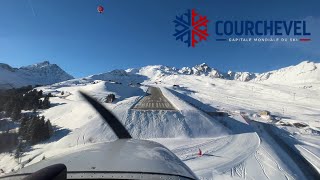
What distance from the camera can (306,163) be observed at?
4044cm

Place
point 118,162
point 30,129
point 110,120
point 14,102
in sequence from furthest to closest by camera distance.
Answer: point 30,129
point 14,102
point 110,120
point 118,162

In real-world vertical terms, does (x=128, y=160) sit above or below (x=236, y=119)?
above

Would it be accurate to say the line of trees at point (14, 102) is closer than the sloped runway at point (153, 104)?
Yes

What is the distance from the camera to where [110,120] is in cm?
667

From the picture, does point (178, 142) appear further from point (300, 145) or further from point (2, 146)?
point (2, 146)

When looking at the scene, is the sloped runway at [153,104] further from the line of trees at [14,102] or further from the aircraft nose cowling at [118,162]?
the aircraft nose cowling at [118,162]

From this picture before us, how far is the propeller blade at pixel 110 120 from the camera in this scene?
6.47 meters

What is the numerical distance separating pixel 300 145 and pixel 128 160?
51.6 meters

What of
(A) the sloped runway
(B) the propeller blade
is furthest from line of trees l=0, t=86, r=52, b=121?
(A) the sloped runway

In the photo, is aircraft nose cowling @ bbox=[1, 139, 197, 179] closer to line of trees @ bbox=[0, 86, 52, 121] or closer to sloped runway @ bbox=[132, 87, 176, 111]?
line of trees @ bbox=[0, 86, 52, 121]

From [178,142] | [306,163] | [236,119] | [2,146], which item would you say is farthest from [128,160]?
[236,119]

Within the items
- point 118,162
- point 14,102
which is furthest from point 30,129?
point 118,162

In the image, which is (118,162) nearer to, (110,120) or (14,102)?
(110,120)

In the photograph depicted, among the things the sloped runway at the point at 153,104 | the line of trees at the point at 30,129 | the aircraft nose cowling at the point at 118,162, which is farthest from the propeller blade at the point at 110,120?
the sloped runway at the point at 153,104
